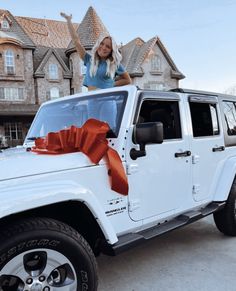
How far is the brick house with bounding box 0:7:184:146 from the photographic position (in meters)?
26.1

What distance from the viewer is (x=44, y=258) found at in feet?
6.76

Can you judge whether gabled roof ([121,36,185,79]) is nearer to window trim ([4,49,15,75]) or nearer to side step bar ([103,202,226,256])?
window trim ([4,49,15,75])

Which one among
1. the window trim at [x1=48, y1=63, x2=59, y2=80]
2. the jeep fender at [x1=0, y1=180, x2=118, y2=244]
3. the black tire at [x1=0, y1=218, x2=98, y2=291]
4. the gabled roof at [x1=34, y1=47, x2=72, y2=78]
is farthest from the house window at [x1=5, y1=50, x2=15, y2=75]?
the black tire at [x1=0, y1=218, x2=98, y2=291]

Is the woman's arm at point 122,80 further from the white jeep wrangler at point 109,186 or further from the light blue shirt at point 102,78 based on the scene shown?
the white jeep wrangler at point 109,186

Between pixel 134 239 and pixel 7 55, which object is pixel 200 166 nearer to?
pixel 134 239

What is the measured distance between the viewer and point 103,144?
96.4 inches

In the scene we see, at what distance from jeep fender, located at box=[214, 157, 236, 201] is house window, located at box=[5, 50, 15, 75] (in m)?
26.3

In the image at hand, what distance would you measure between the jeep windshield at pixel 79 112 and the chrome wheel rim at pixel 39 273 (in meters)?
1.08

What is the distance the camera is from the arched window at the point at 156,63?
30.1 meters

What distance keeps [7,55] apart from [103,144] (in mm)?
27554

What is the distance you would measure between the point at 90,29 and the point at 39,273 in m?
29.0

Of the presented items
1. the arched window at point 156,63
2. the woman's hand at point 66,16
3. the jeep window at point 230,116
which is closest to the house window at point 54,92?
the arched window at point 156,63

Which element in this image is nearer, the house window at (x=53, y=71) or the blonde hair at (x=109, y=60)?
the blonde hair at (x=109, y=60)

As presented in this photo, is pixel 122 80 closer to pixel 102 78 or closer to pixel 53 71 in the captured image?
pixel 102 78
